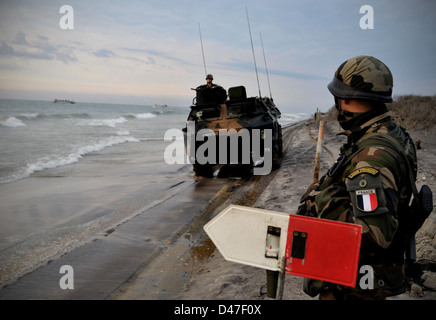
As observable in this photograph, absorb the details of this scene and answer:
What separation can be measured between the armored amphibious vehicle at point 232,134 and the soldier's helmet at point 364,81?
6392 mm

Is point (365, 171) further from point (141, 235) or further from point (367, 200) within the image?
point (141, 235)

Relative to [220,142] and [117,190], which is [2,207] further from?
[220,142]

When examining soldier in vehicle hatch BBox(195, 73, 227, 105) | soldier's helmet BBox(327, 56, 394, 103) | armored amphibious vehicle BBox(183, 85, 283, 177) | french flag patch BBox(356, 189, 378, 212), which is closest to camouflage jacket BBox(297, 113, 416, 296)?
french flag patch BBox(356, 189, 378, 212)

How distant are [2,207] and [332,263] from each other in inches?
272

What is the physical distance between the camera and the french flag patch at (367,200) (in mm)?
1362

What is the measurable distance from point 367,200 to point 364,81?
2.15ft

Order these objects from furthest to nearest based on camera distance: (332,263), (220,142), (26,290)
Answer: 1. (220,142)
2. (26,290)
3. (332,263)

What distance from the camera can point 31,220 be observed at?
556 cm

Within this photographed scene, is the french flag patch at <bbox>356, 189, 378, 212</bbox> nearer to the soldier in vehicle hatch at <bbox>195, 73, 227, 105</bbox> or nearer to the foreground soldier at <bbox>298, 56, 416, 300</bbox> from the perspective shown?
the foreground soldier at <bbox>298, 56, 416, 300</bbox>

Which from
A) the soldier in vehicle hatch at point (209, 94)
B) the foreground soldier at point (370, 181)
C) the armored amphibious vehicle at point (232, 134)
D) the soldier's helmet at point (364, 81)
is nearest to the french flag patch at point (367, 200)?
the foreground soldier at point (370, 181)

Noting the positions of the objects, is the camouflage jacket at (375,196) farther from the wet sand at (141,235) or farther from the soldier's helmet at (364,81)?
the wet sand at (141,235)

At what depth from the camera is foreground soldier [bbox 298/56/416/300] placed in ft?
4.51

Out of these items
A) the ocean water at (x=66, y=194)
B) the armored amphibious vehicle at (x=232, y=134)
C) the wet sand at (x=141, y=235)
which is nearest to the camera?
the wet sand at (x=141, y=235)
